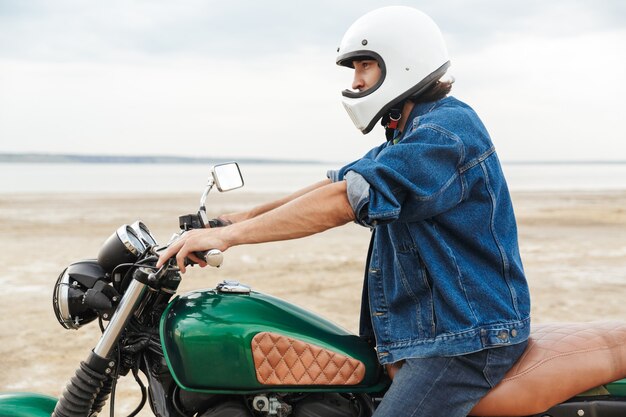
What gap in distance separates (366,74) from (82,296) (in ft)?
4.65

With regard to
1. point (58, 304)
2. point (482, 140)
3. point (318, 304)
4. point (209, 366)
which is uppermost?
point (482, 140)

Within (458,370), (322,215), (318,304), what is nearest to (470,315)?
(458,370)

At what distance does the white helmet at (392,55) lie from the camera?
10.0 feet

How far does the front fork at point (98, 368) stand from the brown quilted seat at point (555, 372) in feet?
4.36

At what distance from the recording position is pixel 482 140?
2.90 meters

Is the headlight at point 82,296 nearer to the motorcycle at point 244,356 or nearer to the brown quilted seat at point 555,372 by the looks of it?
the motorcycle at point 244,356

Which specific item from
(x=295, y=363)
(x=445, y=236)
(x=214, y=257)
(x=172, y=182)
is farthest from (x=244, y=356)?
(x=172, y=182)

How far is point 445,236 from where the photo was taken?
2.86 metres

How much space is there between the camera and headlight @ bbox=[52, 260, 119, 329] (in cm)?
303

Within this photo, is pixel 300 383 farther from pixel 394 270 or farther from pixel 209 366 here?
pixel 394 270

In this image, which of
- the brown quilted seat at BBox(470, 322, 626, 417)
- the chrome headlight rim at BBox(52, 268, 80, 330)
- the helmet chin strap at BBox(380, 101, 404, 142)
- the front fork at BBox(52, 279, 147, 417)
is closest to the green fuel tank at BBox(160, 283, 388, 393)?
the front fork at BBox(52, 279, 147, 417)

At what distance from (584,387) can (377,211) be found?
102 cm

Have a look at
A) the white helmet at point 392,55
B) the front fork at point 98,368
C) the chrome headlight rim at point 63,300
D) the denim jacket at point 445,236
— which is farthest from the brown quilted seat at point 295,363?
the white helmet at point 392,55

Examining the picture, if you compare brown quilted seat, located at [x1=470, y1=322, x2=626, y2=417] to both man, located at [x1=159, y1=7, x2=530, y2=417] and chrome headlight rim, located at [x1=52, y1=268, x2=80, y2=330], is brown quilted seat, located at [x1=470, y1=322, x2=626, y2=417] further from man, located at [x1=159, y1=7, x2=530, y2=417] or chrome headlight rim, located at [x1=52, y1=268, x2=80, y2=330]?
chrome headlight rim, located at [x1=52, y1=268, x2=80, y2=330]
